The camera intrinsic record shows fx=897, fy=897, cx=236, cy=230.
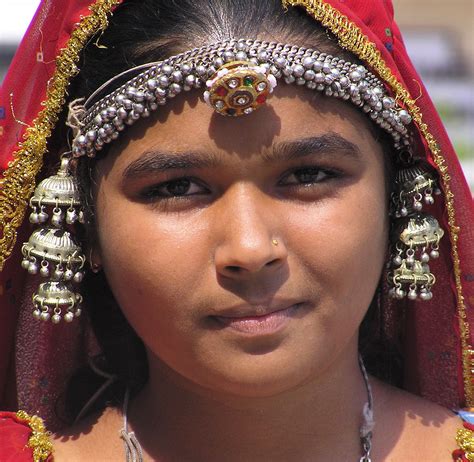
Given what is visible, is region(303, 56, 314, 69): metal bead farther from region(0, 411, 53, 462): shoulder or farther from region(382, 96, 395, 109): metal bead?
region(0, 411, 53, 462): shoulder

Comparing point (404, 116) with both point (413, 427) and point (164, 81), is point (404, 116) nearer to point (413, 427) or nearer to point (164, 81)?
point (164, 81)

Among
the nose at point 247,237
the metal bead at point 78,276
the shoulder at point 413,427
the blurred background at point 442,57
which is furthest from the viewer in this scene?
the blurred background at point 442,57

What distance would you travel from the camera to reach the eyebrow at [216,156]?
1.88 meters

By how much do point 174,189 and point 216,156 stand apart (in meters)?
0.14

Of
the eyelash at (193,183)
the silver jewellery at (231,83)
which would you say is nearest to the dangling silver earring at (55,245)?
the silver jewellery at (231,83)

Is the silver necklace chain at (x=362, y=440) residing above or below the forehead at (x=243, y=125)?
below

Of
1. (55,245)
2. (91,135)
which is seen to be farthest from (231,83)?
(55,245)

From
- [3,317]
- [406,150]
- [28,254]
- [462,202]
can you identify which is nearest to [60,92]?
[28,254]

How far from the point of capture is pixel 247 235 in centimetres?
180

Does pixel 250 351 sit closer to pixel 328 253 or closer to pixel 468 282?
pixel 328 253

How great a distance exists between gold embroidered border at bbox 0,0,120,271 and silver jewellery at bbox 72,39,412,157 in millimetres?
91

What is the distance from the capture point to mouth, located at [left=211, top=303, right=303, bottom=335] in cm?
186

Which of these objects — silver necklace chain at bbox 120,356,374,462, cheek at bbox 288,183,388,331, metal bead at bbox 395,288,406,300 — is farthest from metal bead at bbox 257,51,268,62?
silver necklace chain at bbox 120,356,374,462

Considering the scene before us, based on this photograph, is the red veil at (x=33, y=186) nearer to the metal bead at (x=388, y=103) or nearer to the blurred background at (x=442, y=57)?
the metal bead at (x=388, y=103)
